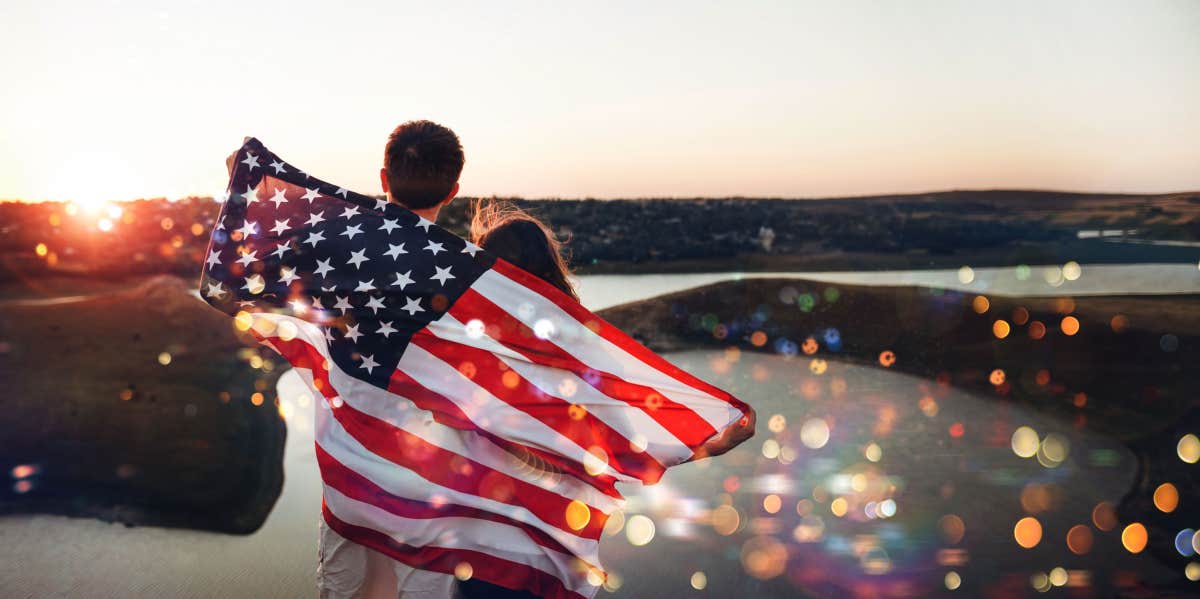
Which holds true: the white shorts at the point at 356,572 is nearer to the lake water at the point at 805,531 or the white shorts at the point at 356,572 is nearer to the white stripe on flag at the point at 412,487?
the white stripe on flag at the point at 412,487

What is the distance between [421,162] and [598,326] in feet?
3.40

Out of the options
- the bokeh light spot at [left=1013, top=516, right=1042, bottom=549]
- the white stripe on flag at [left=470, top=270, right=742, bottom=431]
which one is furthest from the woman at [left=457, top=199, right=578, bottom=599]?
the bokeh light spot at [left=1013, top=516, right=1042, bottom=549]

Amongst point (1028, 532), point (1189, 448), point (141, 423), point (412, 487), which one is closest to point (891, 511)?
point (1028, 532)

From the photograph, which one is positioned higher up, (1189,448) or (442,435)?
(442,435)

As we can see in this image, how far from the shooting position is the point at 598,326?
3.18 m

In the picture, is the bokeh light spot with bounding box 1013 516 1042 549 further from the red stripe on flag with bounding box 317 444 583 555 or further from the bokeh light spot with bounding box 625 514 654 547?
the red stripe on flag with bounding box 317 444 583 555

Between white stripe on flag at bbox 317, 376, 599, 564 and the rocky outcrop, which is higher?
white stripe on flag at bbox 317, 376, 599, 564

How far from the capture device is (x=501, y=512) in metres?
2.78

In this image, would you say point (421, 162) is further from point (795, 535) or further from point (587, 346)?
point (795, 535)

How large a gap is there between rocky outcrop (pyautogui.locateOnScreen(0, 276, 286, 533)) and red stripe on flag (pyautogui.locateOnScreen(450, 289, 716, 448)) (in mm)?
4502

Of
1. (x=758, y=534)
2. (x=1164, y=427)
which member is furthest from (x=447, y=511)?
(x=1164, y=427)

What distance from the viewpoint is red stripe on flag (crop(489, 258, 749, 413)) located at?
10.0 ft

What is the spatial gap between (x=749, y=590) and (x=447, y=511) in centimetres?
312

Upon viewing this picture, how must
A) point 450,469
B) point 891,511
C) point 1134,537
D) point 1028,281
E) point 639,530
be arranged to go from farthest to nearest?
point 1028,281 → point 891,511 → point 639,530 → point 1134,537 → point 450,469
